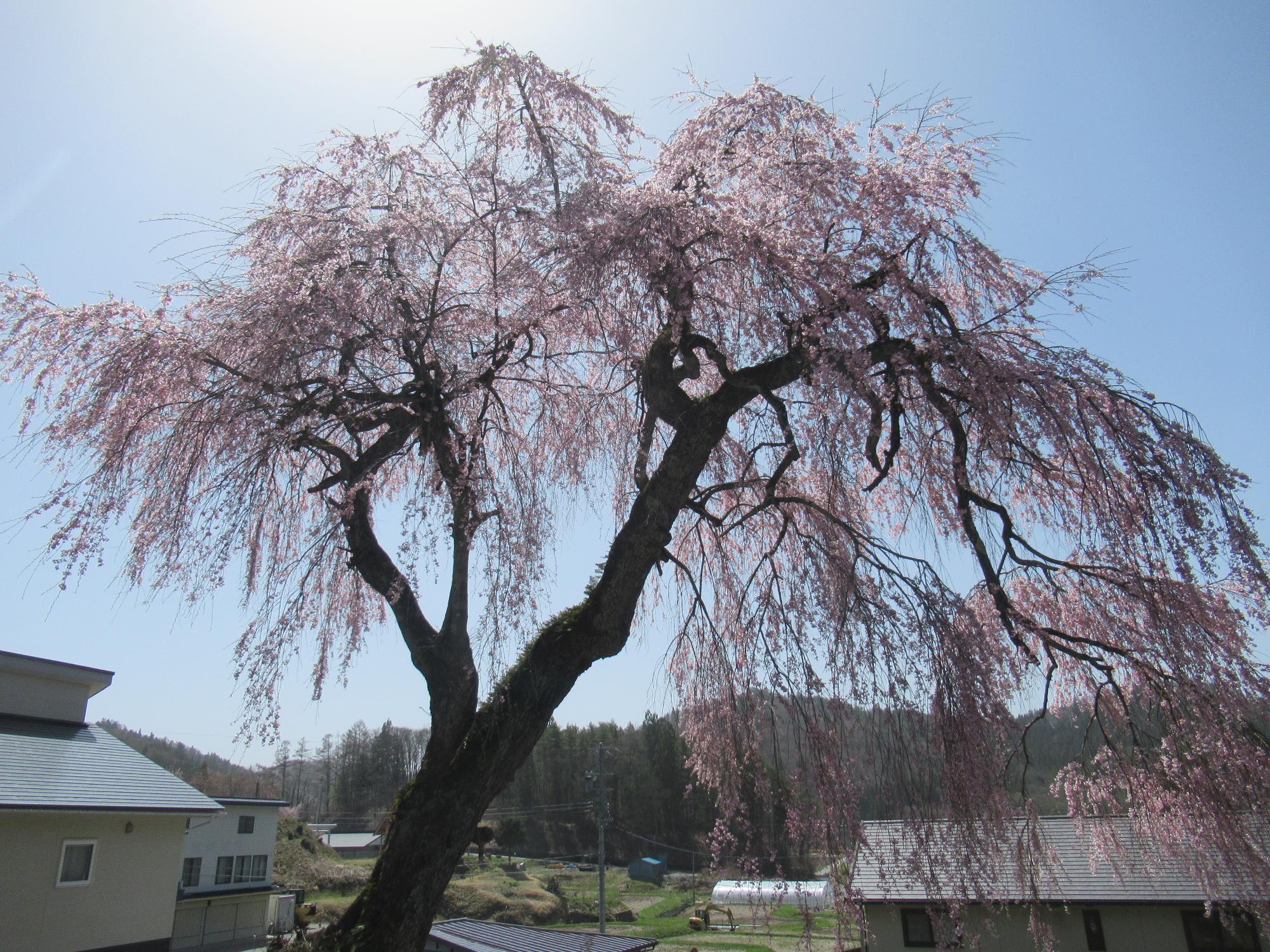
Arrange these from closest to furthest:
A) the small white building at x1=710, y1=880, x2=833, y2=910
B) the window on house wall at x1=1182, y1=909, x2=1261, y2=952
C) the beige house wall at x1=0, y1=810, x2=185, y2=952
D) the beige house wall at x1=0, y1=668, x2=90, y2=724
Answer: the small white building at x1=710, y1=880, x2=833, y2=910 → the beige house wall at x1=0, y1=810, x2=185, y2=952 → the window on house wall at x1=1182, y1=909, x2=1261, y2=952 → the beige house wall at x1=0, y1=668, x2=90, y2=724

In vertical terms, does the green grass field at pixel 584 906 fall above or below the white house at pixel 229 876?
below

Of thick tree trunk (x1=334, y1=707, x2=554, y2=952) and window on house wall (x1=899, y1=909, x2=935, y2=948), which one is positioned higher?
thick tree trunk (x1=334, y1=707, x2=554, y2=952)

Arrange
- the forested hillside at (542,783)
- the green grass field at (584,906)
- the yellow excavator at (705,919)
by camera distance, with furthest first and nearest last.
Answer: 1. the forested hillside at (542,783)
2. the yellow excavator at (705,919)
3. the green grass field at (584,906)

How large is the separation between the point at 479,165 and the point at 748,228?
236cm

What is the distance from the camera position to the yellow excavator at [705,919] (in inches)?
1169

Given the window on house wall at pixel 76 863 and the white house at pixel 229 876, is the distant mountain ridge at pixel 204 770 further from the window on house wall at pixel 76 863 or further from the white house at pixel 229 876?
the window on house wall at pixel 76 863

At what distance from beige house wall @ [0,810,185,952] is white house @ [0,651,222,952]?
1 cm

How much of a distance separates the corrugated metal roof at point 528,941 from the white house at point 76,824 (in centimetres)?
456

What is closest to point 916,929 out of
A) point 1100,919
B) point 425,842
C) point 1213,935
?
point 1100,919

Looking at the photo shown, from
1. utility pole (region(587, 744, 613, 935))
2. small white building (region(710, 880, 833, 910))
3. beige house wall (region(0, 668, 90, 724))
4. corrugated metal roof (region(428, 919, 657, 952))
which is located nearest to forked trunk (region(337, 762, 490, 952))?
small white building (region(710, 880, 833, 910))

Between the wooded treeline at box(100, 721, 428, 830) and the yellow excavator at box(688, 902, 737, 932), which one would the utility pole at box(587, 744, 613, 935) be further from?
the wooded treeline at box(100, 721, 428, 830)

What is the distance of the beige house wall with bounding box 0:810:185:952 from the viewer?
10148 millimetres

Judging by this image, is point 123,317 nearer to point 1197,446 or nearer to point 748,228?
point 748,228

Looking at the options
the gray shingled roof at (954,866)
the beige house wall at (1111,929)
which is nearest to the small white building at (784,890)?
the gray shingled roof at (954,866)
